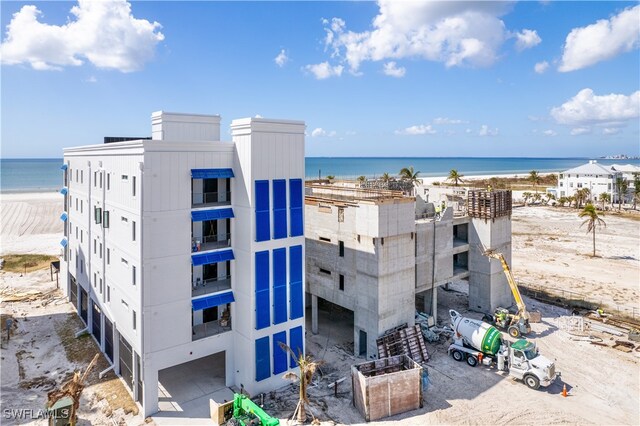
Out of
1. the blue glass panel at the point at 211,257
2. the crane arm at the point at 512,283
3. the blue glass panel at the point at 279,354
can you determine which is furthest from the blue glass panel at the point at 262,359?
the crane arm at the point at 512,283

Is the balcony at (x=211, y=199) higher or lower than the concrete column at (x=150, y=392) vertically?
higher

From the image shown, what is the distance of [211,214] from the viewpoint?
24.5 metres

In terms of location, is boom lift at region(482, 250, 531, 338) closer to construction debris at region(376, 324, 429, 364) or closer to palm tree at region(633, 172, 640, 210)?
construction debris at region(376, 324, 429, 364)

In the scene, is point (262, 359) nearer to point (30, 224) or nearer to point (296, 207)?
point (296, 207)

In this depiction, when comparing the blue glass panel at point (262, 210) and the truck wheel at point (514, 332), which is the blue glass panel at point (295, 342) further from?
the truck wheel at point (514, 332)

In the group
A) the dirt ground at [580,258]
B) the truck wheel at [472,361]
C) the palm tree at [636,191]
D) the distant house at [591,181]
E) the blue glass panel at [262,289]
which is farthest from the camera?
the distant house at [591,181]

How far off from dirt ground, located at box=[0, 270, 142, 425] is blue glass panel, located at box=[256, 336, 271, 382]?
6974 millimetres

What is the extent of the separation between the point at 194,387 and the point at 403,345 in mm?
14466

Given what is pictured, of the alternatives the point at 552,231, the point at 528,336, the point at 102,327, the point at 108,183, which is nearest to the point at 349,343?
the point at 528,336

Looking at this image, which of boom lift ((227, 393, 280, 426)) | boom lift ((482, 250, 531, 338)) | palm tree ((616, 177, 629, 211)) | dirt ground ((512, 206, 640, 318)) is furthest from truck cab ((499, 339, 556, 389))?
palm tree ((616, 177, 629, 211))

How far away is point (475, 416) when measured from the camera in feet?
74.6

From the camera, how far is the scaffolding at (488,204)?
1468 inches

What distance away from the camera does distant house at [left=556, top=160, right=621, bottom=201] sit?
109312 millimetres

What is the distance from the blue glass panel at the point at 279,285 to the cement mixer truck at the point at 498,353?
1329 centimetres
